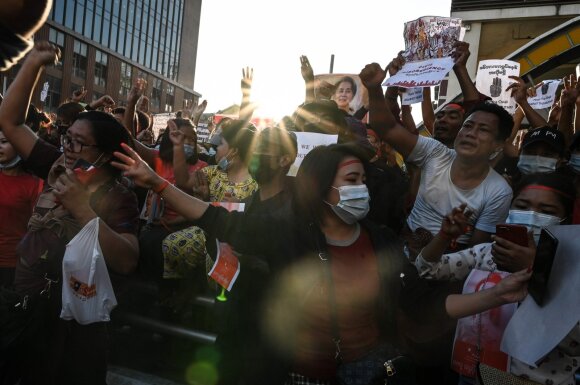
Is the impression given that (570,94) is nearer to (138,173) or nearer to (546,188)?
(546,188)

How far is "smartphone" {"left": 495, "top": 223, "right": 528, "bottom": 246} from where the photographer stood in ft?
6.29

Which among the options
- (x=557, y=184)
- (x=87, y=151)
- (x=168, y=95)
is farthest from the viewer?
(x=168, y=95)

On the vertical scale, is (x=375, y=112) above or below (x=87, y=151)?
above

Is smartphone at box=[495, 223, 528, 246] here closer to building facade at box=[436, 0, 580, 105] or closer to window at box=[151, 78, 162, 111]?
building facade at box=[436, 0, 580, 105]

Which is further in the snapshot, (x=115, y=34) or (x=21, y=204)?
(x=115, y=34)

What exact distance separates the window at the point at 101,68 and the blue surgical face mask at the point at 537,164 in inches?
1980

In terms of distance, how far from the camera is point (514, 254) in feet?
6.39

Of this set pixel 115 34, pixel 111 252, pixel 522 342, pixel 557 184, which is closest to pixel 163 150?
pixel 111 252

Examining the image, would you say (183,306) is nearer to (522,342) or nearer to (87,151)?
(87,151)

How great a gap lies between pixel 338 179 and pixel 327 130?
175 centimetres

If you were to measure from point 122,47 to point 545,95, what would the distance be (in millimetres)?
54128

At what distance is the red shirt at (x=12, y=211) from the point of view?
3406 mm

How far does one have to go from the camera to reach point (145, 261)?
3.61 meters

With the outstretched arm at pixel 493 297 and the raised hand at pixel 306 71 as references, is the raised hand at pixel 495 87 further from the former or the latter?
the outstretched arm at pixel 493 297
